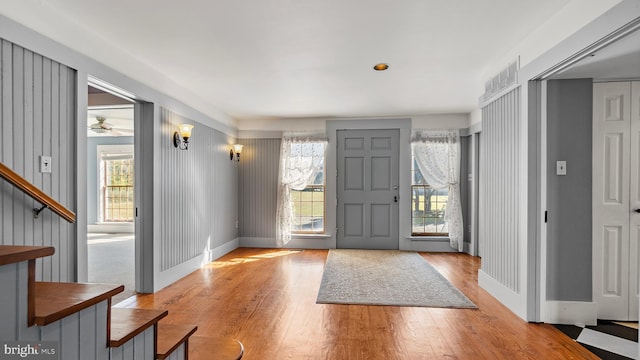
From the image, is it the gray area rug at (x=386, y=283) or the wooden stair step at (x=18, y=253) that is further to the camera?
the gray area rug at (x=386, y=283)

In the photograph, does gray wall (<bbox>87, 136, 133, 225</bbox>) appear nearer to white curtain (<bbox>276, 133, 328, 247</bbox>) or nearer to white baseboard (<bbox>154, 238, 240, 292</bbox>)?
white baseboard (<bbox>154, 238, 240, 292</bbox>)

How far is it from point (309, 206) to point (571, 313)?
4.17m

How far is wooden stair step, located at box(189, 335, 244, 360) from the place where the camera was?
2060mm

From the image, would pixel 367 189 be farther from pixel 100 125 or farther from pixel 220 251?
pixel 100 125

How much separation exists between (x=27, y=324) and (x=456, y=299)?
340cm

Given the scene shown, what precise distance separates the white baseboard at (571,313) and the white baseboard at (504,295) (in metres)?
0.18

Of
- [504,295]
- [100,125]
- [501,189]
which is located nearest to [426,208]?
[501,189]

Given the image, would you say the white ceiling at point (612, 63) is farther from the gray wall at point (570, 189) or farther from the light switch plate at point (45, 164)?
the light switch plate at point (45, 164)

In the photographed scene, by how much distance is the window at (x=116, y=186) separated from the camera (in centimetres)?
832

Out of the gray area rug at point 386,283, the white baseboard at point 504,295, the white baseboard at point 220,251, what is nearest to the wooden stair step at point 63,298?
the gray area rug at point 386,283

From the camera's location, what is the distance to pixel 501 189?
3264 millimetres

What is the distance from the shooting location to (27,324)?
1067mm

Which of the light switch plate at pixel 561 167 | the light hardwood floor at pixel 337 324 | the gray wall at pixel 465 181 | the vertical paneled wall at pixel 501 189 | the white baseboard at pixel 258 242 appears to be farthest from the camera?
the white baseboard at pixel 258 242

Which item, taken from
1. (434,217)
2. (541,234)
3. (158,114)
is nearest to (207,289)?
(158,114)
